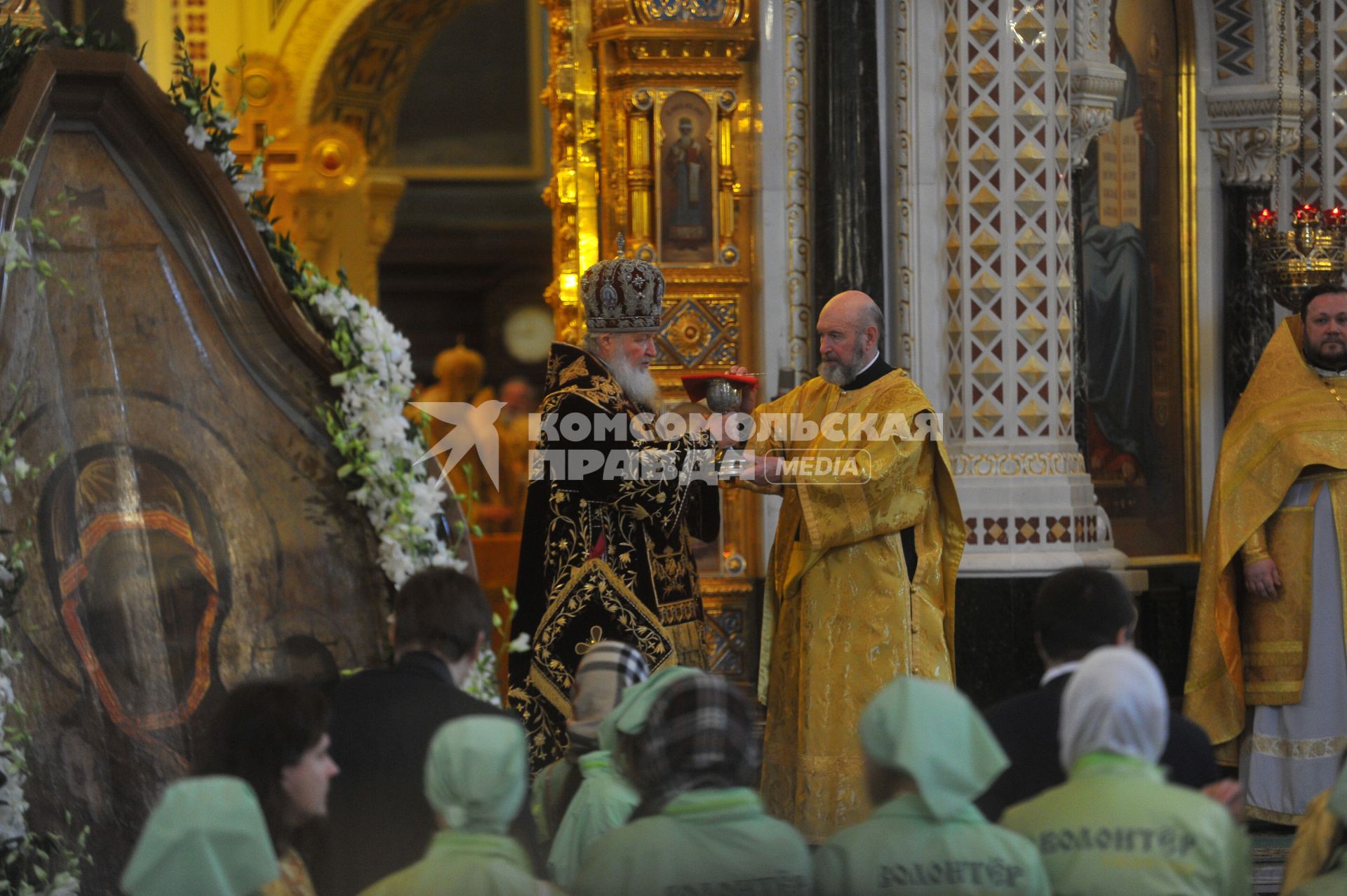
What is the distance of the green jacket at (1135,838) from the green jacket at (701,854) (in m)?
0.42

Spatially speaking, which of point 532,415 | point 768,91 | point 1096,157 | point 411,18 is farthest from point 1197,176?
point 411,18

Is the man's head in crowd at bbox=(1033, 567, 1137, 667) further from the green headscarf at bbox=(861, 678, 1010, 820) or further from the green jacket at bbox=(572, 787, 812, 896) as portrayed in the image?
the green jacket at bbox=(572, 787, 812, 896)

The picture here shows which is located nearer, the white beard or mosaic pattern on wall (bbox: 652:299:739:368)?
the white beard

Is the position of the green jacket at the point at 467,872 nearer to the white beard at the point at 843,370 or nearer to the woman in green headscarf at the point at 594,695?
the woman in green headscarf at the point at 594,695

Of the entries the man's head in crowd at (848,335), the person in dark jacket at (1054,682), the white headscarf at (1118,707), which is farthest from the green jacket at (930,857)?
the man's head in crowd at (848,335)

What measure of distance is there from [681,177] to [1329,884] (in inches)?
213

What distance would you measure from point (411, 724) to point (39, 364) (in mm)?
1509

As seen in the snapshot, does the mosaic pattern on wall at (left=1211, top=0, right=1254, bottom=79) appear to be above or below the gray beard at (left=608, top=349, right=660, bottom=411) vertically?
above

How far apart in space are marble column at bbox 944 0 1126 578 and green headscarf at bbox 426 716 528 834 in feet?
16.8

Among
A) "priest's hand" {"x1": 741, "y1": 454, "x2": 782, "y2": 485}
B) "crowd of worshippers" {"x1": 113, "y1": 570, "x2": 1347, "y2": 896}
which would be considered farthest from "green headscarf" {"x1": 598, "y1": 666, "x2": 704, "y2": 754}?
"priest's hand" {"x1": 741, "y1": 454, "x2": 782, "y2": 485}

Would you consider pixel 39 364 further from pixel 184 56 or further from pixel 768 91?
pixel 768 91

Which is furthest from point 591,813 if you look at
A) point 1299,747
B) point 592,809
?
point 1299,747

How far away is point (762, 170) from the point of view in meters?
7.77

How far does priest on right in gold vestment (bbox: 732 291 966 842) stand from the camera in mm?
5492
